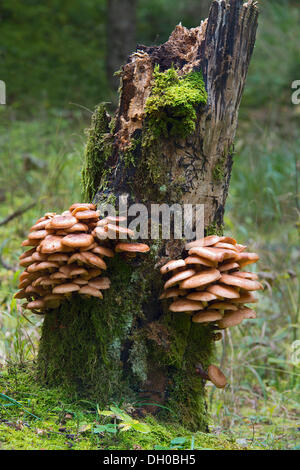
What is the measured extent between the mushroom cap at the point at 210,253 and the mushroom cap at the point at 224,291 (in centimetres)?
13

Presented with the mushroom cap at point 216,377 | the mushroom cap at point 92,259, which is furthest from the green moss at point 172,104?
the mushroom cap at point 216,377

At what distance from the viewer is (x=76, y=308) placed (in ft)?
8.08

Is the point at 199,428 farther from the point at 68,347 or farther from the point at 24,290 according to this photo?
the point at 24,290

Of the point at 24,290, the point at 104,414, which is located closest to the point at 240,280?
the point at 104,414

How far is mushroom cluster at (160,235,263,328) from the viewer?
2.21 meters

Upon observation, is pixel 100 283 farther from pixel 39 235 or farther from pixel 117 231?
pixel 39 235

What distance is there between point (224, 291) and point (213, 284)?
8 cm

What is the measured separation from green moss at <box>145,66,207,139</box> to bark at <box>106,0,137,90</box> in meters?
8.06

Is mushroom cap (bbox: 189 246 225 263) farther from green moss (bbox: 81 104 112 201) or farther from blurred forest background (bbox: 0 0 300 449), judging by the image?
blurred forest background (bbox: 0 0 300 449)

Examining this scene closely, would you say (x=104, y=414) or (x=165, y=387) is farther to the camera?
(x=165, y=387)

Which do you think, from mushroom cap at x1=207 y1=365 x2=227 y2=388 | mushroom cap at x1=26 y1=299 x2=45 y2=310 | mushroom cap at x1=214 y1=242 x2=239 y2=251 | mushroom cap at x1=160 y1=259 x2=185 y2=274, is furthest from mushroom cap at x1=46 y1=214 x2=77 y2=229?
mushroom cap at x1=207 y1=365 x2=227 y2=388

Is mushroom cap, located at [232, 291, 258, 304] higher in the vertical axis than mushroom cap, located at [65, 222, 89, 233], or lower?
lower

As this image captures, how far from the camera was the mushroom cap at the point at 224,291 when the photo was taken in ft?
A: 7.13

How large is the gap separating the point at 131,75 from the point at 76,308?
139 cm
